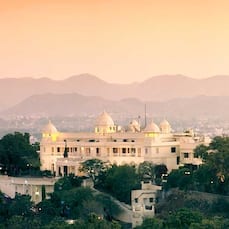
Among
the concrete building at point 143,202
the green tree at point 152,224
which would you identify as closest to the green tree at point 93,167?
the concrete building at point 143,202

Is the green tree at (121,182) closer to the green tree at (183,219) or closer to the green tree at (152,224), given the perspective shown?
A: the green tree at (152,224)

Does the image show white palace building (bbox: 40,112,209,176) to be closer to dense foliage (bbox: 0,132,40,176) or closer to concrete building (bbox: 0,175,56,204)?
dense foliage (bbox: 0,132,40,176)

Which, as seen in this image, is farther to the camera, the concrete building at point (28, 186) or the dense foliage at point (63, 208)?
the concrete building at point (28, 186)

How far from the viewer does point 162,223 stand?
41719mm

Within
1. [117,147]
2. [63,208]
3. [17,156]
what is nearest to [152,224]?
[63,208]

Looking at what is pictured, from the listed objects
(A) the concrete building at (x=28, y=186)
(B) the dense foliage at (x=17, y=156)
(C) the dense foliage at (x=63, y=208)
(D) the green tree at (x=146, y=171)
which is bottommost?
(C) the dense foliage at (x=63, y=208)

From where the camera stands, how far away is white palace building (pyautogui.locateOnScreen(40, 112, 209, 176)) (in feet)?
177

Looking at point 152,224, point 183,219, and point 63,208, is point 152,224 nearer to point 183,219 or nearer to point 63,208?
point 183,219

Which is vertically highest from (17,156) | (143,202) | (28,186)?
(17,156)

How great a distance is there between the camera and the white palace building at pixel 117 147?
53.9m

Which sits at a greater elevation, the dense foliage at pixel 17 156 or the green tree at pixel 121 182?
the dense foliage at pixel 17 156

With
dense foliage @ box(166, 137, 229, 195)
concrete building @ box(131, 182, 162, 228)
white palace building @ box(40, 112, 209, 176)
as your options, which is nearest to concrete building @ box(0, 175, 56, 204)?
white palace building @ box(40, 112, 209, 176)

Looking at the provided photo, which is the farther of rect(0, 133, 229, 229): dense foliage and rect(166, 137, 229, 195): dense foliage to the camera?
rect(166, 137, 229, 195): dense foliage

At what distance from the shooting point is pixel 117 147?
5447cm
